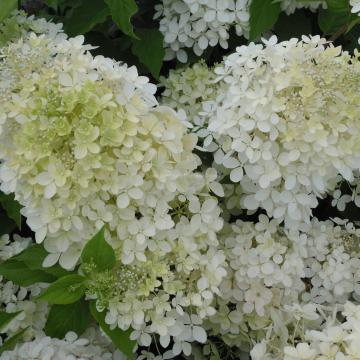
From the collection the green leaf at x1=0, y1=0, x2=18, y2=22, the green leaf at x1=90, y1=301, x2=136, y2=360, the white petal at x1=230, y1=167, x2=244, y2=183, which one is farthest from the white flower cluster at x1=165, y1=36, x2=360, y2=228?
the green leaf at x1=0, y1=0, x2=18, y2=22

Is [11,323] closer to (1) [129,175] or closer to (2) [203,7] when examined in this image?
(1) [129,175]

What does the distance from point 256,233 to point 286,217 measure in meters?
0.08

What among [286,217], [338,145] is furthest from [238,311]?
[338,145]

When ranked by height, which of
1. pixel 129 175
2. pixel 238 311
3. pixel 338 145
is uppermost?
pixel 338 145

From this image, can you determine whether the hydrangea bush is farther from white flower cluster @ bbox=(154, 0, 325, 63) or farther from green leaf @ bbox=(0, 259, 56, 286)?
white flower cluster @ bbox=(154, 0, 325, 63)

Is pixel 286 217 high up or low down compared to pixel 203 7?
down

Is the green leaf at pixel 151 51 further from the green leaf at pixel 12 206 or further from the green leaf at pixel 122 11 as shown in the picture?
the green leaf at pixel 12 206

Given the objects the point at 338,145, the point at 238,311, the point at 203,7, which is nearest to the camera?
the point at 338,145

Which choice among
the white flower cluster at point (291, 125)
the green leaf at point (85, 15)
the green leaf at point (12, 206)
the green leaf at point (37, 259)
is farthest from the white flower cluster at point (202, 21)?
the green leaf at point (37, 259)

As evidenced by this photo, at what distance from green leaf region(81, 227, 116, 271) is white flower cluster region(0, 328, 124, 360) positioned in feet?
0.73

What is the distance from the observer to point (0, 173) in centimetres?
121

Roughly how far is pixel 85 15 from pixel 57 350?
82 cm

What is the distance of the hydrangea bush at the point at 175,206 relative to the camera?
1.17 meters

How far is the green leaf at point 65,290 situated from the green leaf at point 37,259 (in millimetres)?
80
